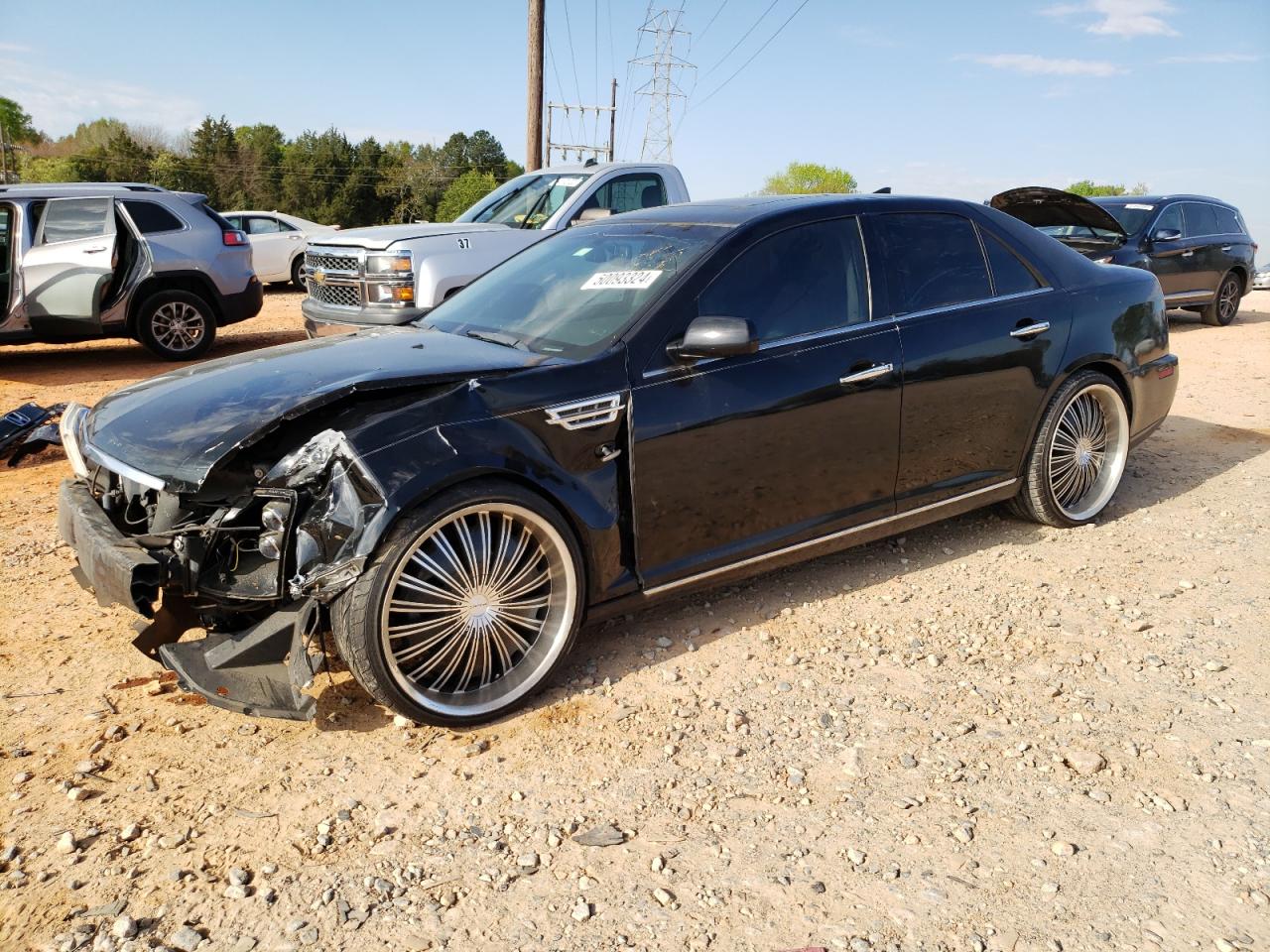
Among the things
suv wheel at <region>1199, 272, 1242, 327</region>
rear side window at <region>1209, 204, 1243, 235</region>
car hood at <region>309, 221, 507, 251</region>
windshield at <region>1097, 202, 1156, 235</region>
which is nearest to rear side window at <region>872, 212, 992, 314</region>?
car hood at <region>309, 221, 507, 251</region>

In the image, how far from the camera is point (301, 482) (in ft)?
10.1

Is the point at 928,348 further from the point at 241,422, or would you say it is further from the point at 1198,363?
the point at 1198,363

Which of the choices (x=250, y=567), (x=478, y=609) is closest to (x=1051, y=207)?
(x=478, y=609)

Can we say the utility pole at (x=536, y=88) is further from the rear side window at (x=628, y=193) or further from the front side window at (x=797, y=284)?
the front side window at (x=797, y=284)

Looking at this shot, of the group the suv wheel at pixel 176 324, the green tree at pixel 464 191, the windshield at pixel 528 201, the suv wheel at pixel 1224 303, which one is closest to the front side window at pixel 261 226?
the suv wheel at pixel 176 324

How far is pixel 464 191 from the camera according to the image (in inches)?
2496

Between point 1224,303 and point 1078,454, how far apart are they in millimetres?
11595

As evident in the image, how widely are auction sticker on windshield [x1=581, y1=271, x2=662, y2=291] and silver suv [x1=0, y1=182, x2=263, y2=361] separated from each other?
7.93m

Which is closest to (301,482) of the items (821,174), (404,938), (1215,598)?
(404,938)

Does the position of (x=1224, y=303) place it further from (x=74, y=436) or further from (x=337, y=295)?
(x=74, y=436)

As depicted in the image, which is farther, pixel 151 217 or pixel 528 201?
pixel 151 217

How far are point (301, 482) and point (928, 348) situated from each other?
2.74 meters

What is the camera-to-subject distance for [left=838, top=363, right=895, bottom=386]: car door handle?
403 centimetres

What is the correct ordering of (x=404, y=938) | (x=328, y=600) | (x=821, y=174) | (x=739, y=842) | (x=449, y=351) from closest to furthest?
(x=404, y=938), (x=739, y=842), (x=328, y=600), (x=449, y=351), (x=821, y=174)
